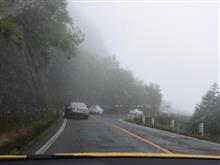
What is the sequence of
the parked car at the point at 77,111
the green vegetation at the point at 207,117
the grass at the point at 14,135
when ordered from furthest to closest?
1. the parked car at the point at 77,111
2. the green vegetation at the point at 207,117
3. the grass at the point at 14,135

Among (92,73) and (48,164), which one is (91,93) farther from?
(48,164)

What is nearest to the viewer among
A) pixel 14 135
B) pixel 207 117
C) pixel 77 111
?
pixel 14 135

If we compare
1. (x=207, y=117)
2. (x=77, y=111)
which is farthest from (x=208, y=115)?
(x=77, y=111)

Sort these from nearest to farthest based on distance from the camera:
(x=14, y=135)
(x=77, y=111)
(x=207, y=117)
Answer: (x=14, y=135), (x=207, y=117), (x=77, y=111)

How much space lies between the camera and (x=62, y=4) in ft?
132

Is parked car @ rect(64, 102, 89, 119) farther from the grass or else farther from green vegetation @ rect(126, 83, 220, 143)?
the grass

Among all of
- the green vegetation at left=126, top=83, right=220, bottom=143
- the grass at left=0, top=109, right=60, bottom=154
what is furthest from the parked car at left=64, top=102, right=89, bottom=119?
the grass at left=0, top=109, right=60, bottom=154

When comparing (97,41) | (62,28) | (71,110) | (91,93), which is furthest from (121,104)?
(97,41)

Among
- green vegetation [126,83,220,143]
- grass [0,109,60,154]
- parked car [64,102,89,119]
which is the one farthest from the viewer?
parked car [64,102,89,119]

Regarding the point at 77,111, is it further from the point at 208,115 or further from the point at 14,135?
the point at 14,135

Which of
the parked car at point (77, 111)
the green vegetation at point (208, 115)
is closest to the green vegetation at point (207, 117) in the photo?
the green vegetation at point (208, 115)

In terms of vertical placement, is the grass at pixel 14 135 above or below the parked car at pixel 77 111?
below

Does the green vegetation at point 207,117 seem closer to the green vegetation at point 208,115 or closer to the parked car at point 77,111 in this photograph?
the green vegetation at point 208,115

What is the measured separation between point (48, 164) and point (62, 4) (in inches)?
1488
